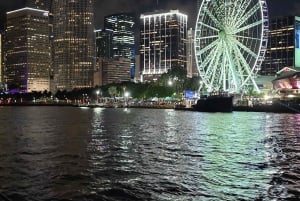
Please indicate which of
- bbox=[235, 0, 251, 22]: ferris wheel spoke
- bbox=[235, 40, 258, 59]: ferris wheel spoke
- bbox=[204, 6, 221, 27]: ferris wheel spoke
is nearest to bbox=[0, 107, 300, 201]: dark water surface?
bbox=[235, 40, 258, 59]: ferris wheel spoke

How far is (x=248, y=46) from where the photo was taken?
102 meters

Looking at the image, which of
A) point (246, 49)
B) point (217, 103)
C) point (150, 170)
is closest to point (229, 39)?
point (246, 49)

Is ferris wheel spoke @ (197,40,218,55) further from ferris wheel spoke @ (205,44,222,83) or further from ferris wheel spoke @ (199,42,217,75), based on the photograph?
ferris wheel spoke @ (199,42,217,75)

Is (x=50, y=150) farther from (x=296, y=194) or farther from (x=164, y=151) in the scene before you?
(x=296, y=194)

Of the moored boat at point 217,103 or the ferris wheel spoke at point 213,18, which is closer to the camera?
the ferris wheel spoke at point 213,18

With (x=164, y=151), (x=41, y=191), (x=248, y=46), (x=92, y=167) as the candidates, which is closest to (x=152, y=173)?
(x=92, y=167)

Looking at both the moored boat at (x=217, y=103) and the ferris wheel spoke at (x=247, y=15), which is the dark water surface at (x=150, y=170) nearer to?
the ferris wheel spoke at (x=247, y=15)

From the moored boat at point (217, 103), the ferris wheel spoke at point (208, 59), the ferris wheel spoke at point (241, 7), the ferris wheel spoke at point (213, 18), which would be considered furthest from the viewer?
the moored boat at point (217, 103)

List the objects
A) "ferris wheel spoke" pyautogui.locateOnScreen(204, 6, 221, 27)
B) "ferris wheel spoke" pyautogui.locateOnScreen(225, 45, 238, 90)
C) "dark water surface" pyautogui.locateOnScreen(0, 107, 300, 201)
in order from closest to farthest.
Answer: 1. "dark water surface" pyautogui.locateOnScreen(0, 107, 300, 201)
2. "ferris wheel spoke" pyautogui.locateOnScreen(204, 6, 221, 27)
3. "ferris wheel spoke" pyautogui.locateOnScreen(225, 45, 238, 90)

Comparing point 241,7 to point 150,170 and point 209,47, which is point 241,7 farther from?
point 150,170

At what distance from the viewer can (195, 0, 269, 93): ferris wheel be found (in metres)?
100

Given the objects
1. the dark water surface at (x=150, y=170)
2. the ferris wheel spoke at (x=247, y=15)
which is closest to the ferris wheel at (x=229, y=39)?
the ferris wheel spoke at (x=247, y=15)

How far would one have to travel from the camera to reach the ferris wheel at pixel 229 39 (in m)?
100

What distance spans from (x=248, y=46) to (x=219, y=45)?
21.5ft
